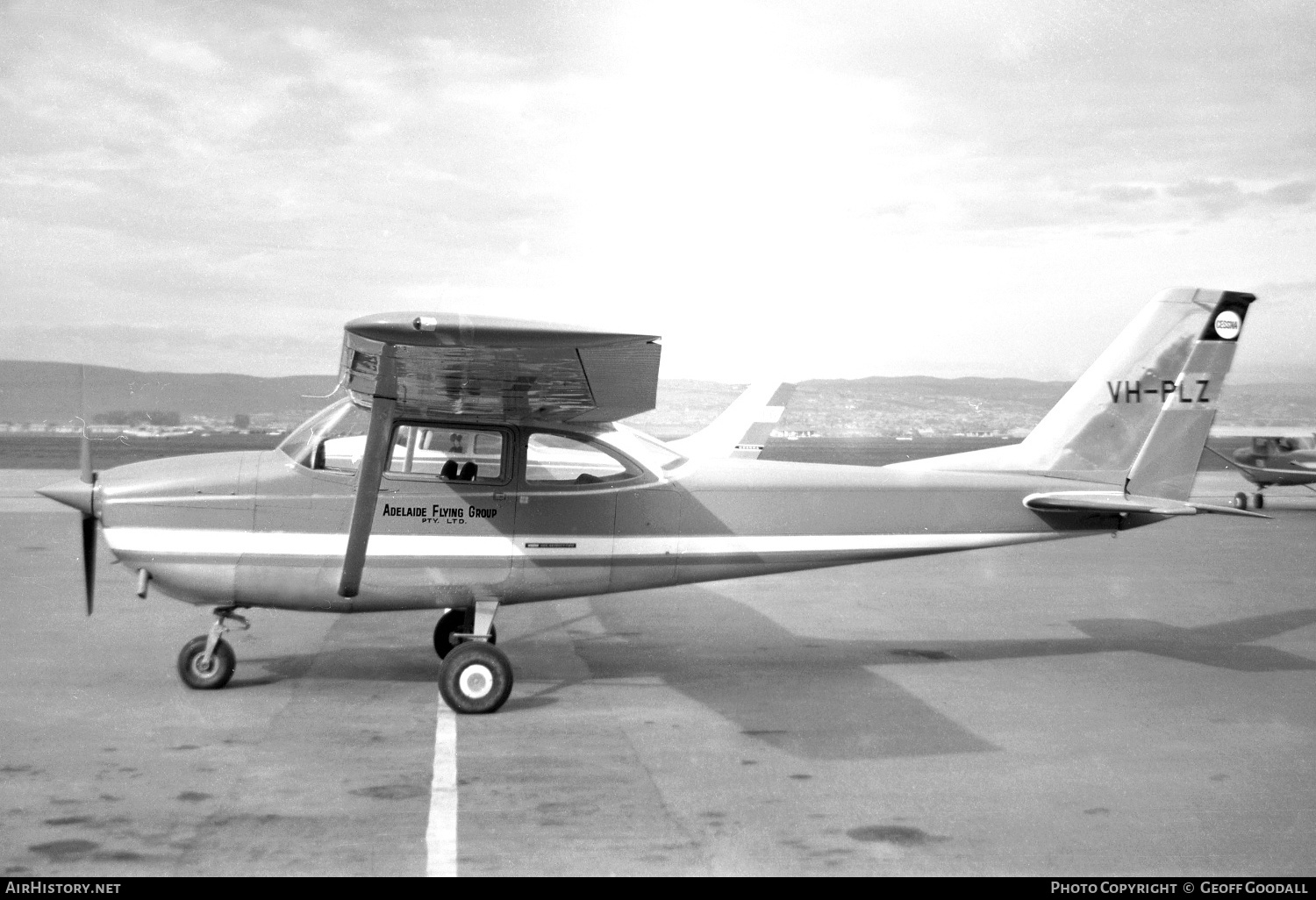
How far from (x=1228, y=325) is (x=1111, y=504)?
181 cm

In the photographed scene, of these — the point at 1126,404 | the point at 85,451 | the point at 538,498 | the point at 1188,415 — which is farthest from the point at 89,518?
the point at 1188,415

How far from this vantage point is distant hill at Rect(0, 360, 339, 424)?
809cm

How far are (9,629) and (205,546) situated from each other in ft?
11.3

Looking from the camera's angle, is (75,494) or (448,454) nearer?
(75,494)

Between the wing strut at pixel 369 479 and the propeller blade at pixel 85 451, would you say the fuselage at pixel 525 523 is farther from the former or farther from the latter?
the wing strut at pixel 369 479

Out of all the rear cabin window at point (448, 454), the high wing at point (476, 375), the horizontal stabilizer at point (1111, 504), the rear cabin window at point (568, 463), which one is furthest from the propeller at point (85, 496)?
the horizontal stabilizer at point (1111, 504)

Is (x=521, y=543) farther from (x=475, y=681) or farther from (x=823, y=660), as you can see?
(x=823, y=660)

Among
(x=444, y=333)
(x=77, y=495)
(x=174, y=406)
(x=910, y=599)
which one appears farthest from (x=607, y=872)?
(x=910, y=599)

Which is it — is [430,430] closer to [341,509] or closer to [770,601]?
[341,509]

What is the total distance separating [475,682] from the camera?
6.80 m

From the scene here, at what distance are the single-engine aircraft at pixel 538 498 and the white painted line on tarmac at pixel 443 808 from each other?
20.6 inches

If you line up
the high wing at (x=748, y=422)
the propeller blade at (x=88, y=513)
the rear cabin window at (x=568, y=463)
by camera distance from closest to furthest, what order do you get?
the propeller blade at (x=88, y=513)
the rear cabin window at (x=568, y=463)
the high wing at (x=748, y=422)

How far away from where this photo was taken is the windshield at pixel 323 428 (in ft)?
24.2

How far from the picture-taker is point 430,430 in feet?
24.2
